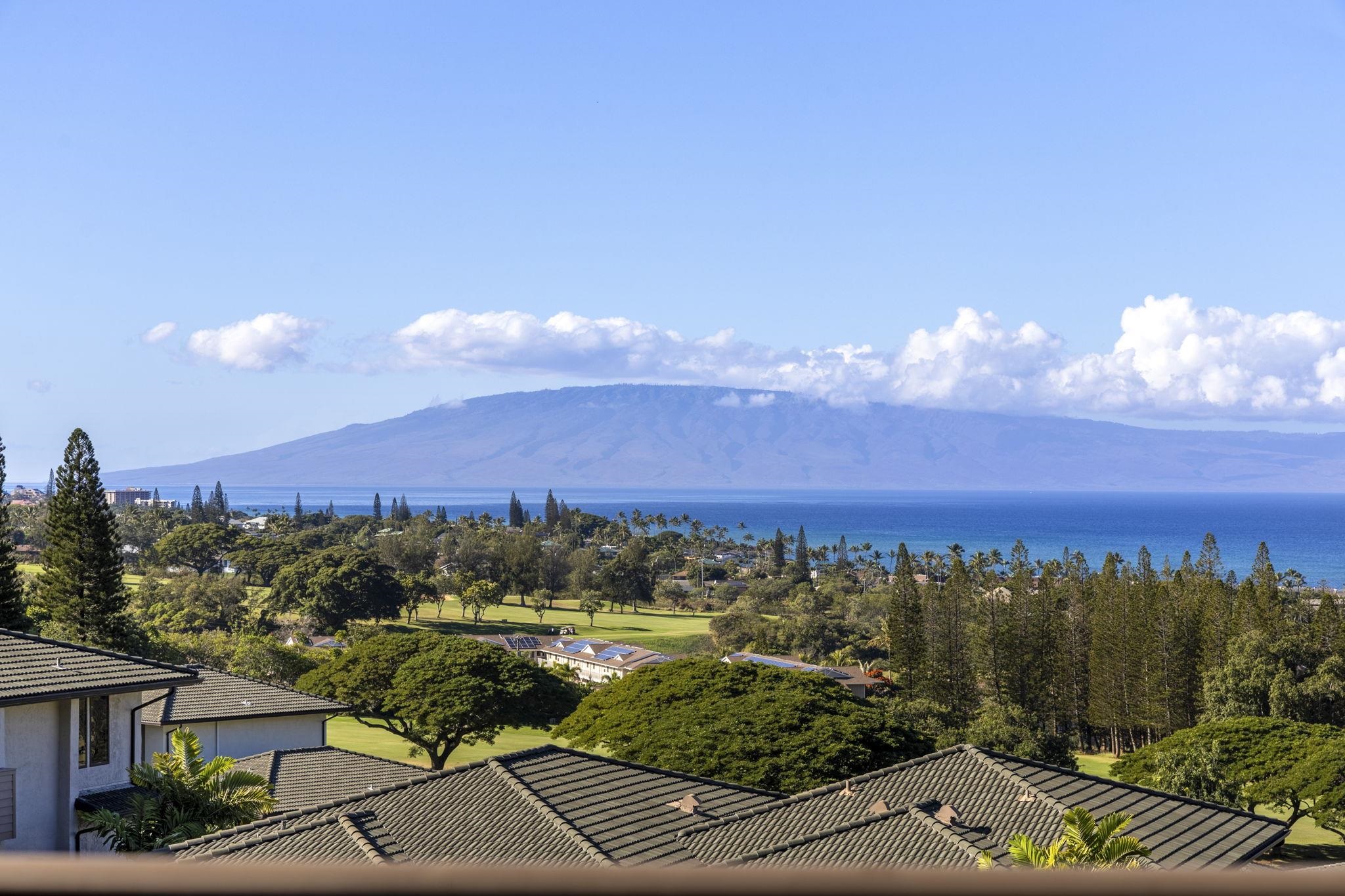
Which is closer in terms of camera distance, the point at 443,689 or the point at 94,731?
the point at 94,731

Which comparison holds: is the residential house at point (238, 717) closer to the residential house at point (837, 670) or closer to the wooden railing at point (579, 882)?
the wooden railing at point (579, 882)

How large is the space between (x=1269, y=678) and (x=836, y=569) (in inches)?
2903

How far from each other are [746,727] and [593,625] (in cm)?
5794

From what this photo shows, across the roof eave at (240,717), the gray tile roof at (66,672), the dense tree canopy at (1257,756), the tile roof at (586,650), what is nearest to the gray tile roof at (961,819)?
the gray tile roof at (66,672)

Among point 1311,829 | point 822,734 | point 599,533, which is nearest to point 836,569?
point 599,533

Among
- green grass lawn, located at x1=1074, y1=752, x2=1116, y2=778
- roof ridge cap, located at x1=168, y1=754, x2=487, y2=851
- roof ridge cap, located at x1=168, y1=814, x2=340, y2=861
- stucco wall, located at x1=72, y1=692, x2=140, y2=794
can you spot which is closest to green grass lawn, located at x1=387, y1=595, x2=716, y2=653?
green grass lawn, located at x1=1074, y1=752, x2=1116, y2=778

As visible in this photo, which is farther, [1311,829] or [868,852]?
[1311,829]

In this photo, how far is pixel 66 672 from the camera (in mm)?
15219

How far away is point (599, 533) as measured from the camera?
15162cm

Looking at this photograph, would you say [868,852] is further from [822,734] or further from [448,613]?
[448,613]

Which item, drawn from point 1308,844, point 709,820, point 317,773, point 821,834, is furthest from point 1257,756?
point 317,773

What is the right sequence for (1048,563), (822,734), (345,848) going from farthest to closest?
(1048,563) → (822,734) → (345,848)

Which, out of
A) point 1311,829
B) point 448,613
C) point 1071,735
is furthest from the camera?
point 448,613

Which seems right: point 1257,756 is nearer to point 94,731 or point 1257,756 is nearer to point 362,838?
point 362,838
